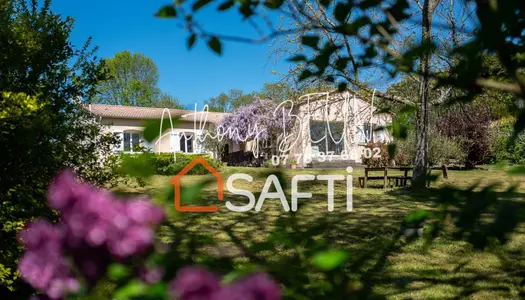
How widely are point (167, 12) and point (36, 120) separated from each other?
88.7 inches

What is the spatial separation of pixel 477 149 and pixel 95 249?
2041 centimetres

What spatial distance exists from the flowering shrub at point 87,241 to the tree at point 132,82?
143ft

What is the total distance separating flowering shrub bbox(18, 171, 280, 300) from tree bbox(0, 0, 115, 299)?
200 centimetres

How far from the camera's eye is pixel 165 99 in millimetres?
45625

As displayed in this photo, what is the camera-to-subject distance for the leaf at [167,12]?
1063mm

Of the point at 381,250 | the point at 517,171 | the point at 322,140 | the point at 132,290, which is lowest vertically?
the point at 381,250

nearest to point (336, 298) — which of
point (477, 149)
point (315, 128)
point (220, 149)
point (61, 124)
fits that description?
point (61, 124)

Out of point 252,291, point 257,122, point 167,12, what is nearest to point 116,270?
point 252,291

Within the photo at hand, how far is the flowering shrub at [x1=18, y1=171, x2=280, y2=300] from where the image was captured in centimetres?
61

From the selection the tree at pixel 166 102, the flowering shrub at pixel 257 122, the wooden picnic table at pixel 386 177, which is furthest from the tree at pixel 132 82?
the wooden picnic table at pixel 386 177

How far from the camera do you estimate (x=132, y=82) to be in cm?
4262

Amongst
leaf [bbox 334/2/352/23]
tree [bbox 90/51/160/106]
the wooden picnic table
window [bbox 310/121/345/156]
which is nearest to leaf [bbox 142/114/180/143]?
leaf [bbox 334/2/352/23]

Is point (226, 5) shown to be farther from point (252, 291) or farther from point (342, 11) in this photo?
point (252, 291)

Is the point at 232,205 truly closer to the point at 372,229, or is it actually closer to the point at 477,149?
the point at 372,229
